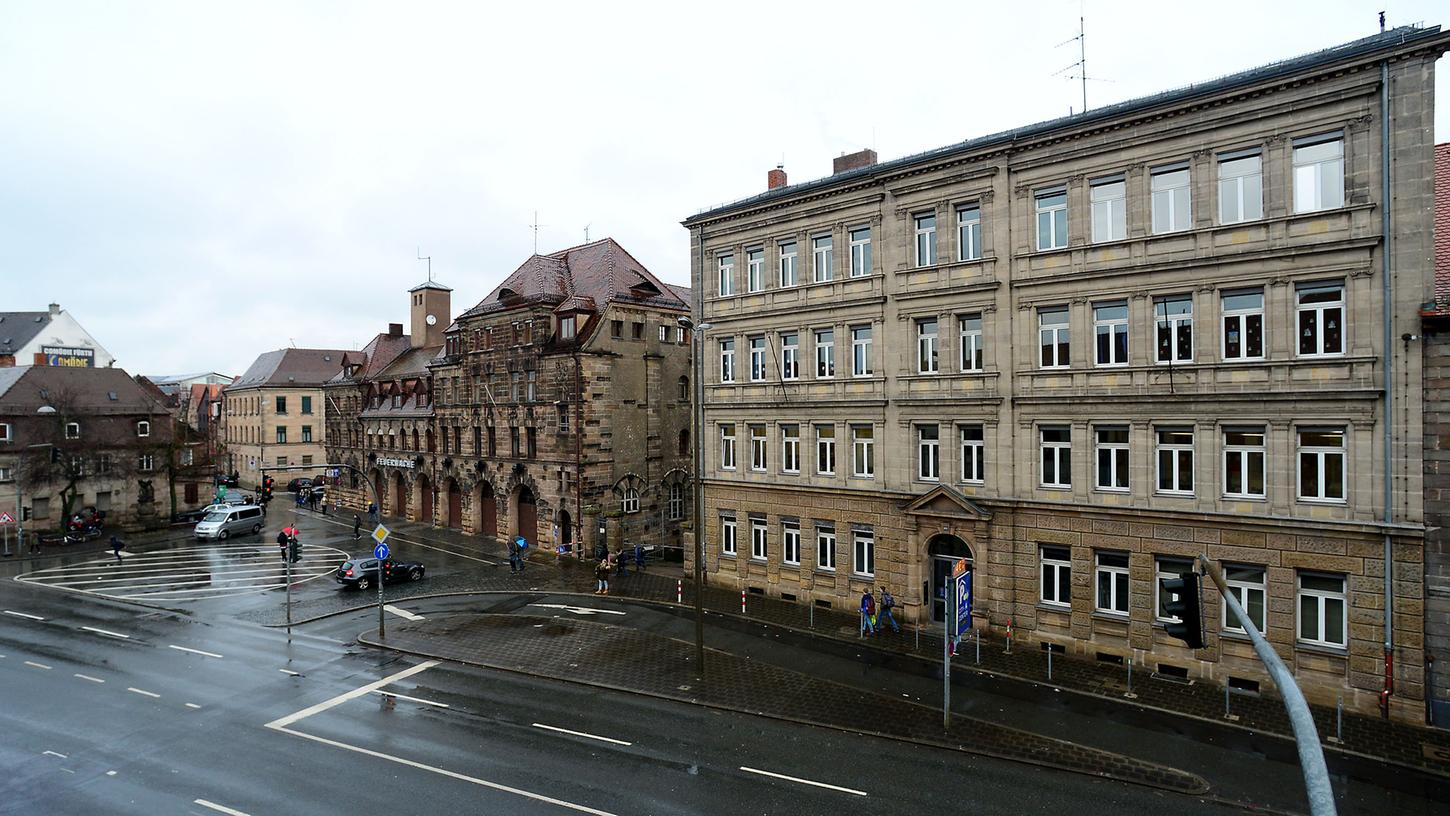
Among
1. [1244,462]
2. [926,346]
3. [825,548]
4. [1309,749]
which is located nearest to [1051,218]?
[926,346]

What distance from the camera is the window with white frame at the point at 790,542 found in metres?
29.2

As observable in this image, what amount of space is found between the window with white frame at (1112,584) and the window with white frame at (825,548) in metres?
9.13

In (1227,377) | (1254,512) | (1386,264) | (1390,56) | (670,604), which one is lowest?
(670,604)

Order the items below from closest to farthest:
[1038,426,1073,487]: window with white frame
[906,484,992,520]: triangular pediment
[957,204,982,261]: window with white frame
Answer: [1038,426,1073,487]: window with white frame < [906,484,992,520]: triangular pediment < [957,204,982,261]: window with white frame

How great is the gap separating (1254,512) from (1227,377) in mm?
3535

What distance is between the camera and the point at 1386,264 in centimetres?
1788

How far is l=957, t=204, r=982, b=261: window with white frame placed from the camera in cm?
2435

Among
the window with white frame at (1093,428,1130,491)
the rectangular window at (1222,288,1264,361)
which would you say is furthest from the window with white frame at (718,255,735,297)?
the rectangular window at (1222,288,1264,361)

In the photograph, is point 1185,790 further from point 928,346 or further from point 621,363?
point 621,363

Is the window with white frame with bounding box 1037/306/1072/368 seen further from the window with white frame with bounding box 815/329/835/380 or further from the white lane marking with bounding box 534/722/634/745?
the white lane marking with bounding box 534/722/634/745

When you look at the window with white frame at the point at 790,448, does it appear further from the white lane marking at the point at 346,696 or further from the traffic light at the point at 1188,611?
the traffic light at the point at 1188,611

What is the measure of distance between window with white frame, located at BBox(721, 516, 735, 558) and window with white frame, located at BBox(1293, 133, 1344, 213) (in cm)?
2112

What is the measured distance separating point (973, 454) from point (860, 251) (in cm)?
823

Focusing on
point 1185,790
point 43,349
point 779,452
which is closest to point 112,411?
point 43,349
